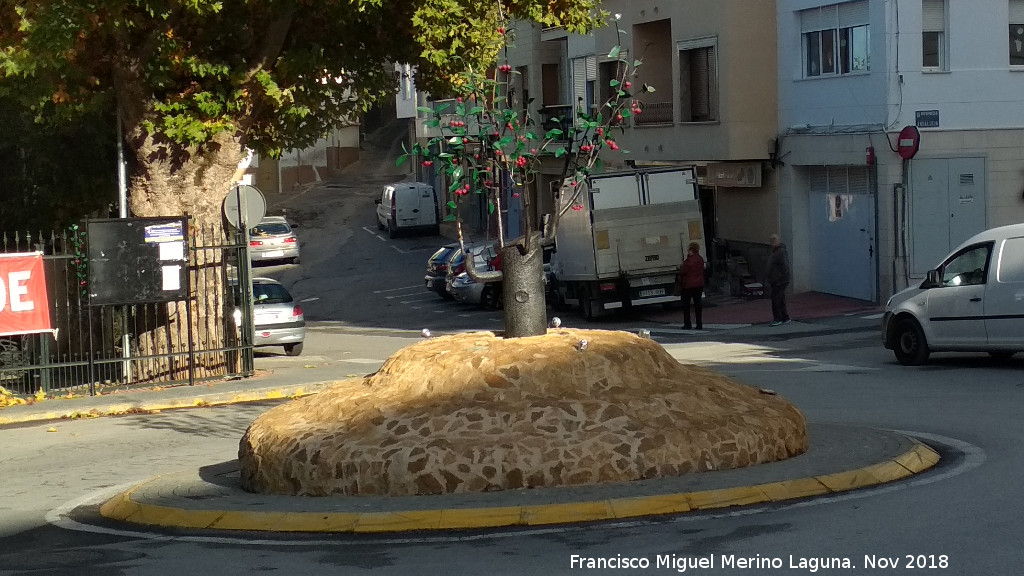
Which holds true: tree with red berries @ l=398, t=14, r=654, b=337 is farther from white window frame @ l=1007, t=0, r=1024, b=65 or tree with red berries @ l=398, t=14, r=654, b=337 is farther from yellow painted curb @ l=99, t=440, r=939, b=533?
white window frame @ l=1007, t=0, r=1024, b=65

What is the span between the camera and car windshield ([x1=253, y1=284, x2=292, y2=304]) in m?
26.2

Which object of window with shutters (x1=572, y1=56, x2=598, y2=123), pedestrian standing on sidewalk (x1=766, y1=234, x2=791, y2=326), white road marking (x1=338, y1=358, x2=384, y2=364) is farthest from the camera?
window with shutters (x1=572, y1=56, x2=598, y2=123)

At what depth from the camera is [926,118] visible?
26.6 m

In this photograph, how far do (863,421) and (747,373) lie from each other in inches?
184

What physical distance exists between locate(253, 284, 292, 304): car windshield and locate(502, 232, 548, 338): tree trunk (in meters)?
16.0

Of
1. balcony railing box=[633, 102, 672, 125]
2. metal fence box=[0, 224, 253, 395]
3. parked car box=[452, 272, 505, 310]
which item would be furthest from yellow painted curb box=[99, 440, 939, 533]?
balcony railing box=[633, 102, 672, 125]

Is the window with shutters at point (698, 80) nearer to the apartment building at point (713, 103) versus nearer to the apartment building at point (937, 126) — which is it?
the apartment building at point (713, 103)

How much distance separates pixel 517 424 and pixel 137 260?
10.4 metres

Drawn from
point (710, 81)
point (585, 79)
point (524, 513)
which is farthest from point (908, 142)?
point (524, 513)

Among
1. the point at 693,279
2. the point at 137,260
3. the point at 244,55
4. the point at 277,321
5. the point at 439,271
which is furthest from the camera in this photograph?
the point at 439,271

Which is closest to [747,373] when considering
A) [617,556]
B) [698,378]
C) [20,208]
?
[698,378]

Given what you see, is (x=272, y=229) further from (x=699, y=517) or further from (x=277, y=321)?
(x=699, y=517)

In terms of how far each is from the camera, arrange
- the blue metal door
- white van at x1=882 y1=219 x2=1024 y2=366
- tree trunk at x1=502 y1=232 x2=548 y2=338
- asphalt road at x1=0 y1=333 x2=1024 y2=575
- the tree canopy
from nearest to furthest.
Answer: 1. asphalt road at x1=0 y1=333 x2=1024 y2=575
2. tree trunk at x1=502 y1=232 x2=548 y2=338
3. white van at x1=882 y1=219 x2=1024 y2=366
4. the tree canopy
5. the blue metal door

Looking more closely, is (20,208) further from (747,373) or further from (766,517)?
(766,517)
